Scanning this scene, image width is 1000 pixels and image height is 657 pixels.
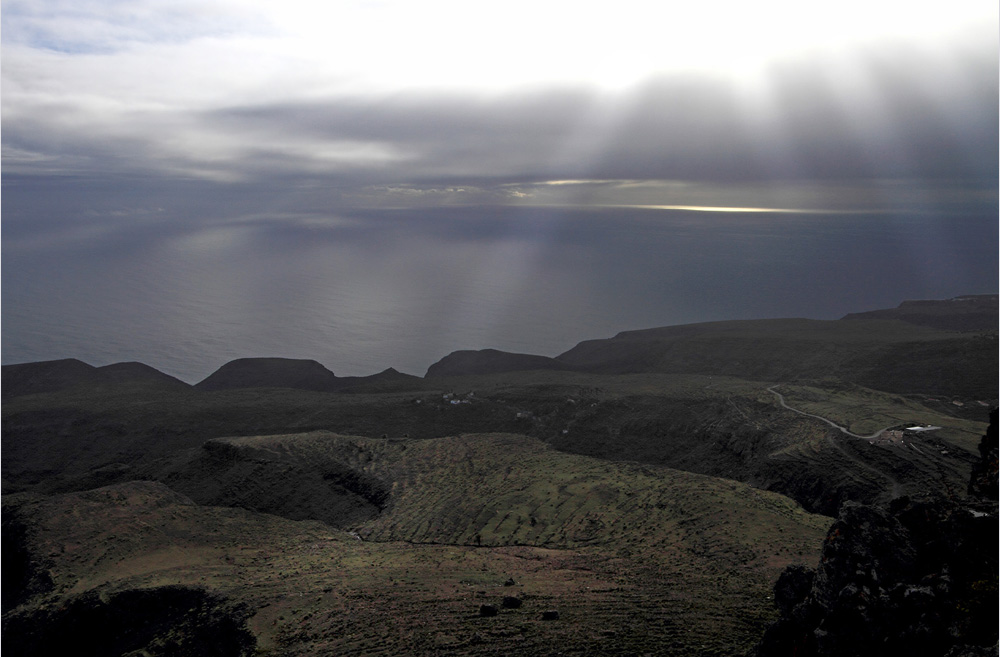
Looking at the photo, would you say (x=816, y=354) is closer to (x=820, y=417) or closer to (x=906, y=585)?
(x=820, y=417)

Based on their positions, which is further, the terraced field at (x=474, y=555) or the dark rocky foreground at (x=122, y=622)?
the dark rocky foreground at (x=122, y=622)

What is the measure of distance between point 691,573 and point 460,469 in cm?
2145

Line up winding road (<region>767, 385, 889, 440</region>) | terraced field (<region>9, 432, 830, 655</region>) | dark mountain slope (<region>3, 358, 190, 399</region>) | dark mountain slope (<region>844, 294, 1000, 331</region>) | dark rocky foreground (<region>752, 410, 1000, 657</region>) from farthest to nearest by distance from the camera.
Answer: dark mountain slope (<region>844, 294, 1000, 331</region>), dark mountain slope (<region>3, 358, 190, 399</region>), winding road (<region>767, 385, 889, 440</region>), terraced field (<region>9, 432, 830, 655</region>), dark rocky foreground (<region>752, 410, 1000, 657</region>)

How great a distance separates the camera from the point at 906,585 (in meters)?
15.3

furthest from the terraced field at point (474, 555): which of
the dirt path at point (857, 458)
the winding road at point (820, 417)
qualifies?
the winding road at point (820, 417)

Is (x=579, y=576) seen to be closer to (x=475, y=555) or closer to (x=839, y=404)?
(x=475, y=555)

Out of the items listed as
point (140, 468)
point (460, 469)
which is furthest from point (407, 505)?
point (140, 468)

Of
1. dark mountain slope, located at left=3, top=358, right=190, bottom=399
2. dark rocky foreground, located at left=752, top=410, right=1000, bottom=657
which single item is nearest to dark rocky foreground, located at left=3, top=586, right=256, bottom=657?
dark rocky foreground, located at left=752, top=410, right=1000, bottom=657

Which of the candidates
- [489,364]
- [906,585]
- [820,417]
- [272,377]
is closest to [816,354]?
[820,417]

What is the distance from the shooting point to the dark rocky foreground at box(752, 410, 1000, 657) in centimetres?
1366

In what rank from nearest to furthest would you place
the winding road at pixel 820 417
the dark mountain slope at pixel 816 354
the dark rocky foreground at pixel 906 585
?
the dark rocky foreground at pixel 906 585
the winding road at pixel 820 417
the dark mountain slope at pixel 816 354

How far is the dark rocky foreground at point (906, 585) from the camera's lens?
1366 centimetres

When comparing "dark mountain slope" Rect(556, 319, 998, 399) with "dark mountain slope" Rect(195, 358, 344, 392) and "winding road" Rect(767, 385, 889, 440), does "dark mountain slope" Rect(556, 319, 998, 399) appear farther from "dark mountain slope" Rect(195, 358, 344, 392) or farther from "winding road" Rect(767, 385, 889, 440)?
"dark mountain slope" Rect(195, 358, 344, 392)

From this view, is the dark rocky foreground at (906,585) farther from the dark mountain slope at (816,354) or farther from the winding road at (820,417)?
the dark mountain slope at (816,354)
